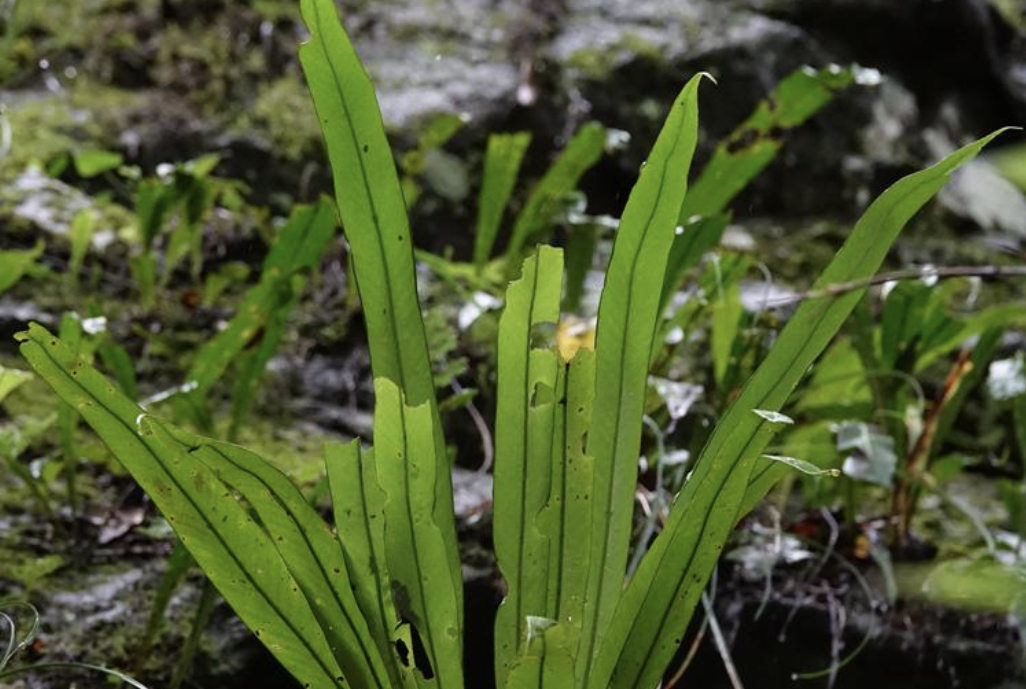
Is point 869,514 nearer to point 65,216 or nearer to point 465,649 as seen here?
point 465,649

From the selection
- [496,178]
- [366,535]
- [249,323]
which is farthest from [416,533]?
[496,178]

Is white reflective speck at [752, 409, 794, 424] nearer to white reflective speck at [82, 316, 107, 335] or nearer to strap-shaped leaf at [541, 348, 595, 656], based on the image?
strap-shaped leaf at [541, 348, 595, 656]

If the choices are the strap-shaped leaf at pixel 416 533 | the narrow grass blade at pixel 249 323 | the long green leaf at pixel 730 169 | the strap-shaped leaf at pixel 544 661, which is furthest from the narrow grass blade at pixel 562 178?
the strap-shaped leaf at pixel 544 661

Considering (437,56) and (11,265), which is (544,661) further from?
(437,56)

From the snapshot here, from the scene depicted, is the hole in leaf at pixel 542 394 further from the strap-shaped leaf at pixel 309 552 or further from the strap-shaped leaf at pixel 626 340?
the strap-shaped leaf at pixel 309 552

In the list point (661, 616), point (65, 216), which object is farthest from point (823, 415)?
point (65, 216)

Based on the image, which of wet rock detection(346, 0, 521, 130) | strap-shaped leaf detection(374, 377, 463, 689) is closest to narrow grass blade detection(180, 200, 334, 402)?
strap-shaped leaf detection(374, 377, 463, 689)

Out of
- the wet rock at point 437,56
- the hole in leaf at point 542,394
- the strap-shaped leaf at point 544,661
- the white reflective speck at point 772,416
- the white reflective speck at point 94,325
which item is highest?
the wet rock at point 437,56
